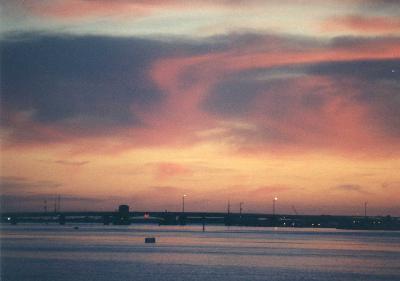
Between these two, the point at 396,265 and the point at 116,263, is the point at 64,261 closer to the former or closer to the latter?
the point at 116,263

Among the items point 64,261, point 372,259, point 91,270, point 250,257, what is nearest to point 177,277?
point 91,270

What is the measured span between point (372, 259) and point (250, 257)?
21828 mm

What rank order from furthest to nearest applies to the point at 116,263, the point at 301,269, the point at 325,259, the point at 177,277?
the point at 325,259
the point at 116,263
the point at 301,269
the point at 177,277

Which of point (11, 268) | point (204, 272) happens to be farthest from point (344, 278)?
point (11, 268)

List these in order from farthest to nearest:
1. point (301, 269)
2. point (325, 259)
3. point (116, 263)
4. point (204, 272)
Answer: point (325, 259), point (116, 263), point (301, 269), point (204, 272)

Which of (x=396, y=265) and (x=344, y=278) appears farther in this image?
(x=396, y=265)

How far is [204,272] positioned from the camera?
10294 cm

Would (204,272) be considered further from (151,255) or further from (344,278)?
(151,255)

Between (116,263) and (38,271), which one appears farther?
(116,263)

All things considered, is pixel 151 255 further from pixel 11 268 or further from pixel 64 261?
pixel 11 268

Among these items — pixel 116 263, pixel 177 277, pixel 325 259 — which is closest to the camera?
pixel 177 277

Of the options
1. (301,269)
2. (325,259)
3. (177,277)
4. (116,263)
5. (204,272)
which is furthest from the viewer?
(325,259)

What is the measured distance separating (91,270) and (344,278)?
3336 cm

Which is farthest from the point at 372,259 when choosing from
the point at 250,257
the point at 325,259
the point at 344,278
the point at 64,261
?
the point at 64,261
